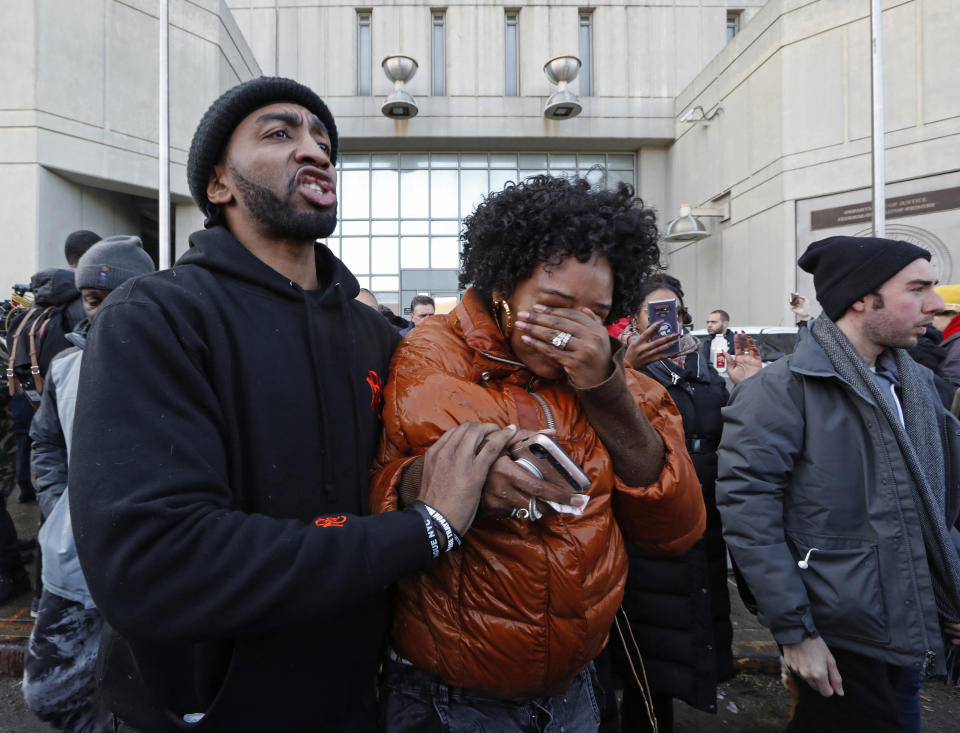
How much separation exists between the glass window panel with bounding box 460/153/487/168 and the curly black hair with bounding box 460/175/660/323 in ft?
54.3

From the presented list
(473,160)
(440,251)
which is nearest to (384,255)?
(440,251)

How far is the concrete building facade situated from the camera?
35.3 ft

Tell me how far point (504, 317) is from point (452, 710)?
972mm

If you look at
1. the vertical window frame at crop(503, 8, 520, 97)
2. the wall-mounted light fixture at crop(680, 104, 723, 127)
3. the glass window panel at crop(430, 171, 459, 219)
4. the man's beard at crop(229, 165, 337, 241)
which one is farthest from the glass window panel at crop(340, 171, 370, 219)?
the man's beard at crop(229, 165, 337, 241)

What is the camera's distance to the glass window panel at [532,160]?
17297 mm

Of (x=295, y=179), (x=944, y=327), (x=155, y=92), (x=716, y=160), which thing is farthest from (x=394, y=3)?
(x=295, y=179)

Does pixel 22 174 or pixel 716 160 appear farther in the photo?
pixel 716 160

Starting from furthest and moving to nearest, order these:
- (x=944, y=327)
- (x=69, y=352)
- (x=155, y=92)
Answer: (x=155, y=92), (x=944, y=327), (x=69, y=352)

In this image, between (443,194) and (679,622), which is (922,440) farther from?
(443,194)

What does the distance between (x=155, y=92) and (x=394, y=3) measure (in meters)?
7.60

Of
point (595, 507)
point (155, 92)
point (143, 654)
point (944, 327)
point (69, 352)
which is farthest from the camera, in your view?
point (155, 92)

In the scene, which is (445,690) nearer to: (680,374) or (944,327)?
(680,374)

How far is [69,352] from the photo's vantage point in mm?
2650

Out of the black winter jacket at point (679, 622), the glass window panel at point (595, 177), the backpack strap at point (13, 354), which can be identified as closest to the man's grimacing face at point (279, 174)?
the glass window panel at point (595, 177)
